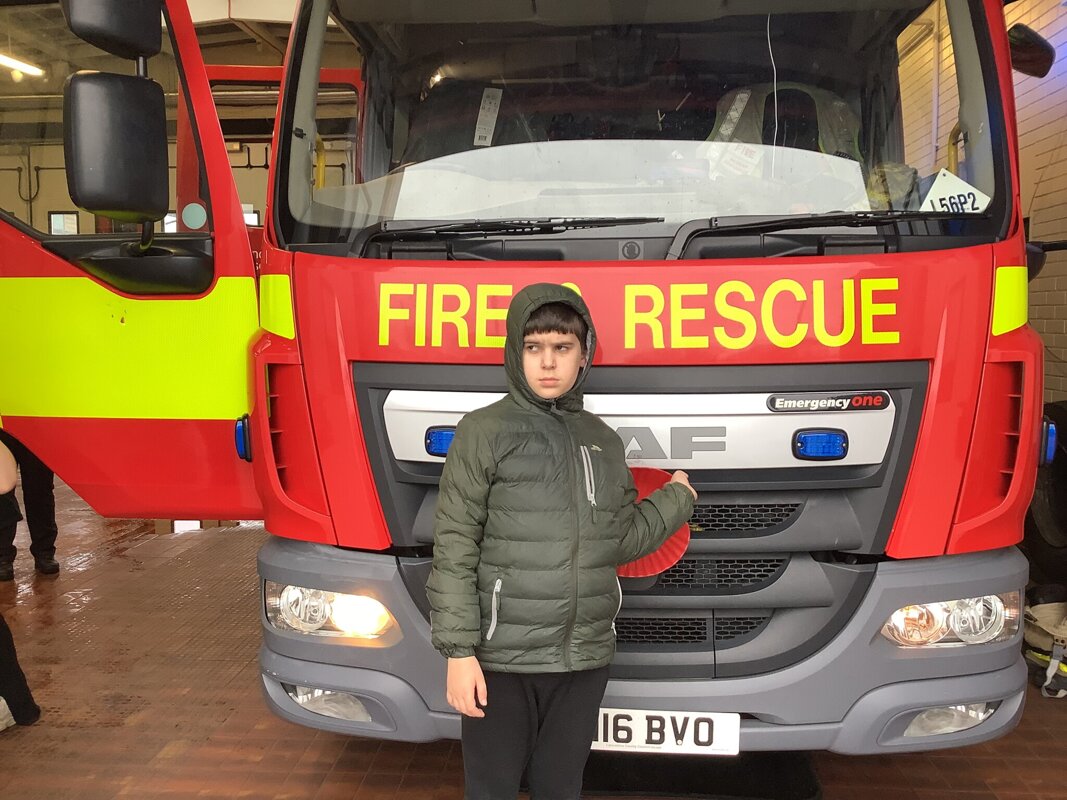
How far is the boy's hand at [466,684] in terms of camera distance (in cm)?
190

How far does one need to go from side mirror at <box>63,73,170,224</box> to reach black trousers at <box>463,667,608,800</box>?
1.59 meters

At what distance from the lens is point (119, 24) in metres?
2.25

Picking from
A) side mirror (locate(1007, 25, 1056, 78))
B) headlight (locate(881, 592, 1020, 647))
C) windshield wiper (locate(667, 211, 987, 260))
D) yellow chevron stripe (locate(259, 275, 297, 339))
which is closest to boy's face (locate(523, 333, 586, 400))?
windshield wiper (locate(667, 211, 987, 260))

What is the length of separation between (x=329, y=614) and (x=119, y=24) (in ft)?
5.42

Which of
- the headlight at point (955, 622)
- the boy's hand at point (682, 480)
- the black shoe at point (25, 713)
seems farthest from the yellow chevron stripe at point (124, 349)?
the headlight at point (955, 622)

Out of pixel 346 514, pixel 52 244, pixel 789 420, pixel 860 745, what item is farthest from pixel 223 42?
pixel 860 745

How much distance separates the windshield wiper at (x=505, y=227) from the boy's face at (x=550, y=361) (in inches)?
19.4

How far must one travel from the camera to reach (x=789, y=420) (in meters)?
2.16

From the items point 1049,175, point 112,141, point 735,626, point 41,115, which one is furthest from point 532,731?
point 1049,175

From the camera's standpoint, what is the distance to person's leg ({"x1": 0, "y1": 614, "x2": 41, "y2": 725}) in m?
3.30

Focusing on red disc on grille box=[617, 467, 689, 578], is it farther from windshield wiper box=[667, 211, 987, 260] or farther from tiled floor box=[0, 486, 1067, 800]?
tiled floor box=[0, 486, 1067, 800]

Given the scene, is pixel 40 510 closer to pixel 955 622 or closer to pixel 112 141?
pixel 112 141

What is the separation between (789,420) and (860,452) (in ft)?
0.66

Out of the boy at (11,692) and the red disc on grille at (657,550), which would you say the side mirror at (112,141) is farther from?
the boy at (11,692)
